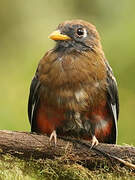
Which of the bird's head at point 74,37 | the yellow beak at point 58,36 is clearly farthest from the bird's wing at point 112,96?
the yellow beak at point 58,36

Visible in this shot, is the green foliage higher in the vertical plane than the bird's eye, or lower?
→ lower

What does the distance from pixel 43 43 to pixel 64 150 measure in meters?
2.69

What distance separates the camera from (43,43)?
331 inches

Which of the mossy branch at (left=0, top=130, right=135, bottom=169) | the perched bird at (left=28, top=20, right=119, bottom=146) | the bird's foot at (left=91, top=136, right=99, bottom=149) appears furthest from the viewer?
the perched bird at (left=28, top=20, right=119, bottom=146)

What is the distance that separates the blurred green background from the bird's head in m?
0.54

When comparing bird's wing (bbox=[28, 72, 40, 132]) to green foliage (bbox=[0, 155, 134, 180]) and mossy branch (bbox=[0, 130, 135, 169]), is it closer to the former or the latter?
mossy branch (bbox=[0, 130, 135, 169])

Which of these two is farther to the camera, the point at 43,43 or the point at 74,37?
the point at 43,43

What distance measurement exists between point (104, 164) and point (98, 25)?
9.53ft

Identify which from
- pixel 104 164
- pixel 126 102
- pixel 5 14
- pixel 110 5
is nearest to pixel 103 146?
pixel 104 164

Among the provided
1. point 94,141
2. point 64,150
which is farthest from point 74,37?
point 64,150

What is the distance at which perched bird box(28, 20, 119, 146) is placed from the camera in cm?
655

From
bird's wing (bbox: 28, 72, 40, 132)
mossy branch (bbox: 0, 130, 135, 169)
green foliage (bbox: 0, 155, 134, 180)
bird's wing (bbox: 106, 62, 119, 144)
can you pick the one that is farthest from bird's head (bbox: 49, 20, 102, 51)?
green foliage (bbox: 0, 155, 134, 180)

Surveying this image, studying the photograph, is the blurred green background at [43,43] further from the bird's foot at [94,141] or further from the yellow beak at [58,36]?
the yellow beak at [58,36]

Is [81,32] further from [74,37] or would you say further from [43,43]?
[43,43]
